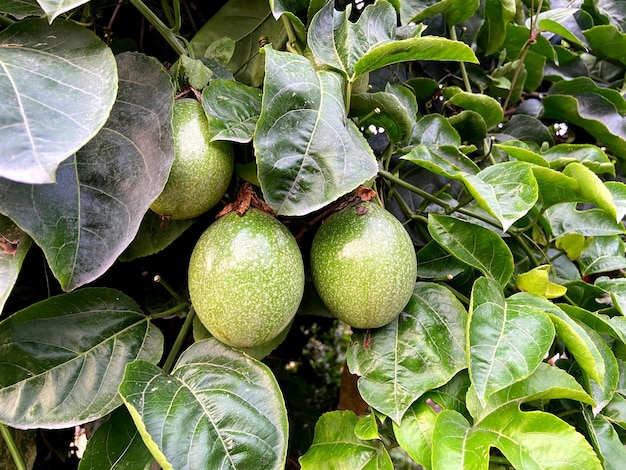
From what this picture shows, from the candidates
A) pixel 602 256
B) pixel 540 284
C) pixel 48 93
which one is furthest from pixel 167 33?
pixel 602 256

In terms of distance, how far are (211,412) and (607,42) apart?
1.11 m

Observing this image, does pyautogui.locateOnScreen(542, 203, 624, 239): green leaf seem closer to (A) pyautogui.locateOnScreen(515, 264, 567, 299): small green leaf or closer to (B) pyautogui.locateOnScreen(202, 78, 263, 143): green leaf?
(A) pyautogui.locateOnScreen(515, 264, 567, 299): small green leaf

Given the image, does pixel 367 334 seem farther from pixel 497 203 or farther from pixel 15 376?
pixel 15 376

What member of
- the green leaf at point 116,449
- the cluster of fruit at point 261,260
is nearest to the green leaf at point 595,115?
the cluster of fruit at point 261,260

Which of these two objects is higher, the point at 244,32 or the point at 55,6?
the point at 55,6

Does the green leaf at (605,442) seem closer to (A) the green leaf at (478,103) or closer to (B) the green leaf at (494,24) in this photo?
(A) the green leaf at (478,103)

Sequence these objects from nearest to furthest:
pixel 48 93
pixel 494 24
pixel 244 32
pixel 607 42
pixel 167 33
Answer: pixel 48 93 < pixel 167 33 < pixel 244 32 < pixel 494 24 < pixel 607 42

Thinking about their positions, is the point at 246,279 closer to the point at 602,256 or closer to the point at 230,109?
the point at 230,109

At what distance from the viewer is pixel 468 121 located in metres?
0.87

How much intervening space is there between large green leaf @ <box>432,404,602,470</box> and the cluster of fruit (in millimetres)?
162

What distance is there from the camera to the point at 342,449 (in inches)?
26.4

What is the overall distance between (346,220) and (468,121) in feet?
1.16

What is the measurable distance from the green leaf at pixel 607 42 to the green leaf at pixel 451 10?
0.36 meters

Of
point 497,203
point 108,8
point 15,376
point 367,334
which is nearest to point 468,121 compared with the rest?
point 497,203
